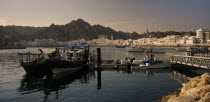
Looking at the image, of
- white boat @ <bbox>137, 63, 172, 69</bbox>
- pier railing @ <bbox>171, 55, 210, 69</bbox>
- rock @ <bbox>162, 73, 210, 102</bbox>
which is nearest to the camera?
rock @ <bbox>162, 73, 210, 102</bbox>

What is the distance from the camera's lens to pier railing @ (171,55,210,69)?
28030 mm

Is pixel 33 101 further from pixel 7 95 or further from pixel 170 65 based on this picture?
pixel 170 65

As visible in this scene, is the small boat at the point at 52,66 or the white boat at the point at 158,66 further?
the white boat at the point at 158,66

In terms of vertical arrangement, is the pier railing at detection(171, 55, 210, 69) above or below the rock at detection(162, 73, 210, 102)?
above

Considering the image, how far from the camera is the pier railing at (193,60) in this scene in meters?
28.0

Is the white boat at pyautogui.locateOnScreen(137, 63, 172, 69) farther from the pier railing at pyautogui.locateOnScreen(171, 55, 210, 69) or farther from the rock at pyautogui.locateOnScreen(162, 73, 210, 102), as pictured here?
the rock at pyautogui.locateOnScreen(162, 73, 210, 102)

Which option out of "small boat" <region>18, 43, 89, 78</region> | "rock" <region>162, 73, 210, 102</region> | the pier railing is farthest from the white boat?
"rock" <region>162, 73, 210, 102</region>

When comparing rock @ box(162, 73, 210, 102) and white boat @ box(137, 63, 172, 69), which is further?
white boat @ box(137, 63, 172, 69)

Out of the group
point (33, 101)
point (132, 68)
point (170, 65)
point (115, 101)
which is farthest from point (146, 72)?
point (33, 101)

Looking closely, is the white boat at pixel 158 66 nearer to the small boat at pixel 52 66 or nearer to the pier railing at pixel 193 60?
the pier railing at pixel 193 60

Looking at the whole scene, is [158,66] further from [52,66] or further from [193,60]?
[52,66]

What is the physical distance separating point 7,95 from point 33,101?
14.8 feet

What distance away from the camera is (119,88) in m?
23.4

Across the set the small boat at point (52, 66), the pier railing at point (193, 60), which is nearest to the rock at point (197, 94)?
the pier railing at point (193, 60)
